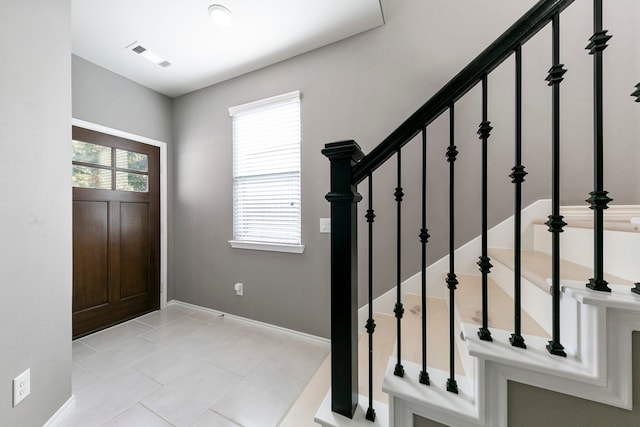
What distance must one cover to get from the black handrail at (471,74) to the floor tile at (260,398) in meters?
1.51

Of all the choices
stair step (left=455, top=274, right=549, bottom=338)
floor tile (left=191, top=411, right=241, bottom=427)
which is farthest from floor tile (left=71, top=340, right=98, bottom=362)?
stair step (left=455, top=274, right=549, bottom=338)

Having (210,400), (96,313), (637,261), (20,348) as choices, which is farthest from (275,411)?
Answer: (96,313)

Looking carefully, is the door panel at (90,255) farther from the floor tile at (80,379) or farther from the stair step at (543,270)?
the stair step at (543,270)

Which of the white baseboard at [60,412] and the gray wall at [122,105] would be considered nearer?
the white baseboard at [60,412]

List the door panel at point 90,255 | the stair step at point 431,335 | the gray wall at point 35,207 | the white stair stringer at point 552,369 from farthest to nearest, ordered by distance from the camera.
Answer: the door panel at point 90,255 < the gray wall at point 35,207 < the stair step at point 431,335 < the white stair stringer at point 552,369

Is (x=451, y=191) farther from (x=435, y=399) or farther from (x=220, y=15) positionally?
(x=220, y=15)

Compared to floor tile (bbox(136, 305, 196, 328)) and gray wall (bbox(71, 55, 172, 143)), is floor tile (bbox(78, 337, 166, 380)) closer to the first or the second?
floor tile (bbox(136, 305, 196, 328))

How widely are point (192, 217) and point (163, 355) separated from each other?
1568 mm

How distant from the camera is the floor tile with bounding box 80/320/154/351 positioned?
2.19 meters

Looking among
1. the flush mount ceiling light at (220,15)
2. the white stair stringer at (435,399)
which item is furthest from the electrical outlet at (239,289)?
the flush mount ceiling light at (220,15)

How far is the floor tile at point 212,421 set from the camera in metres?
1.35

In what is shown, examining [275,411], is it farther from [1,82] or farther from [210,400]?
[1,82]

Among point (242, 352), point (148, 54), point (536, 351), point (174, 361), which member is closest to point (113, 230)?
point (174, 361)

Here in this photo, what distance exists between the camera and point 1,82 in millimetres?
1141
